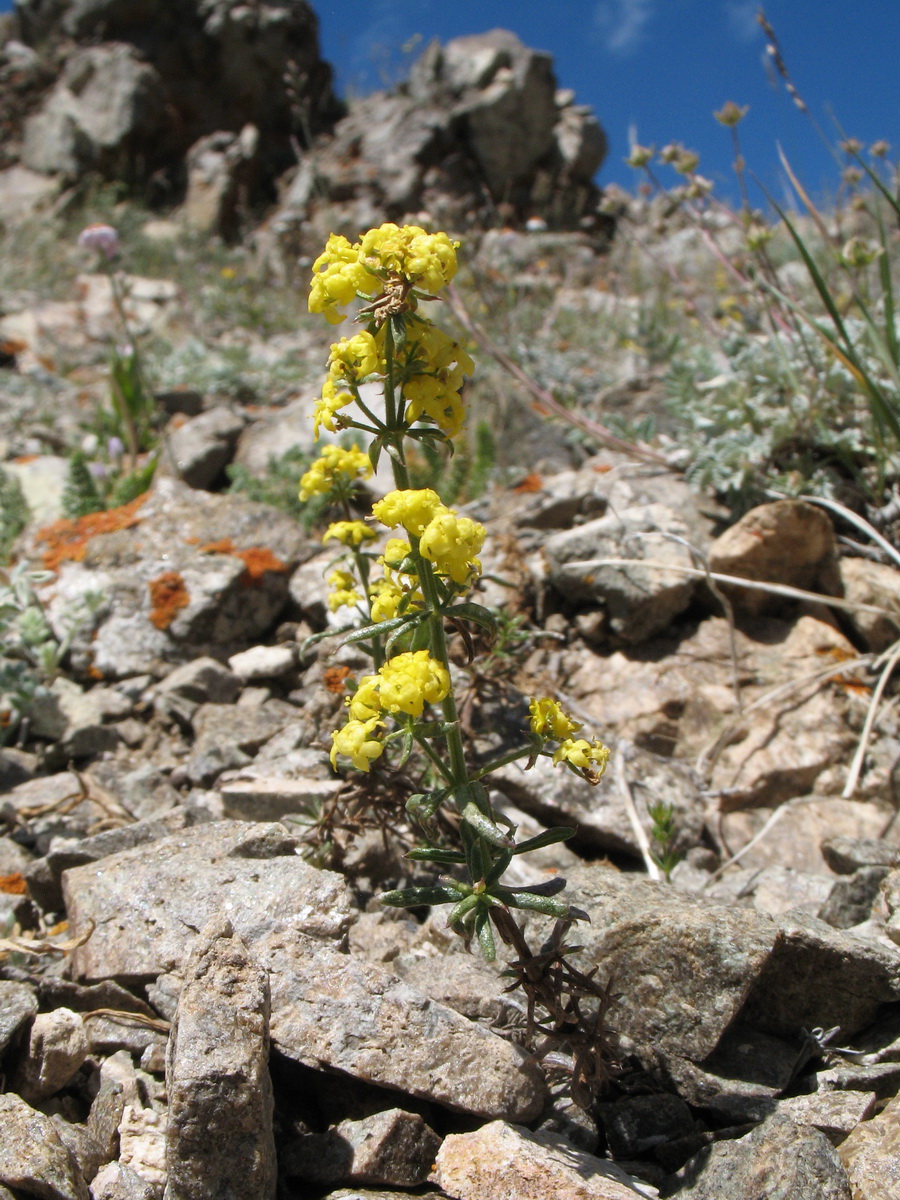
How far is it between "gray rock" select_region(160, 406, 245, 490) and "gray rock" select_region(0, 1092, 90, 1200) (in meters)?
4.24

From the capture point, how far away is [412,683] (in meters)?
1.67

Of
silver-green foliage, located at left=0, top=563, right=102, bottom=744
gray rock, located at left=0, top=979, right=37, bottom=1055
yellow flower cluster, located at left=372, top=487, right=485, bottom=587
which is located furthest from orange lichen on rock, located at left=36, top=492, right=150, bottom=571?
yellow flower cluster, located at left=372, top=487, right=485, bottom=587

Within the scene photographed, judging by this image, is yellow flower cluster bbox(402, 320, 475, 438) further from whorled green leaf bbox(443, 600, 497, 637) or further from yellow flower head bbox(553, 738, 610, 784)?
yellow flower head bbox(553, 738, 610, 784)


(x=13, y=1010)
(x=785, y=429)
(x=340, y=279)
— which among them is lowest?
(x=13, y=1010)

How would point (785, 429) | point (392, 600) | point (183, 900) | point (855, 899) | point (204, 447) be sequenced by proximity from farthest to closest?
point (204, 447)
point (785, 429)
point (855, 899)
point (183, 900)
point (392, 600)

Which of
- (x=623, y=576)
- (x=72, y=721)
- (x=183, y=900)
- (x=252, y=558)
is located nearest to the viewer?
(x=183, y=900)

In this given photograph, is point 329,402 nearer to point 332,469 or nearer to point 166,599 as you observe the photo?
point 332,469

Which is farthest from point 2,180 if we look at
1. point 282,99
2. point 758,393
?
point 758,393

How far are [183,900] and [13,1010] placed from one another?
1.46 feet

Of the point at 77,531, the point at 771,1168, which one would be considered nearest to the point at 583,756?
the point at 771,1168

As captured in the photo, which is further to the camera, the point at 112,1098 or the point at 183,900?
the point at 183,900

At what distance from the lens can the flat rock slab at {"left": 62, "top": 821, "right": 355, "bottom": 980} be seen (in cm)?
212

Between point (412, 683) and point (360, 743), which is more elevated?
point (412, 683)

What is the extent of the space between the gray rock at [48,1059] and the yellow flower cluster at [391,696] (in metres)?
0.90
